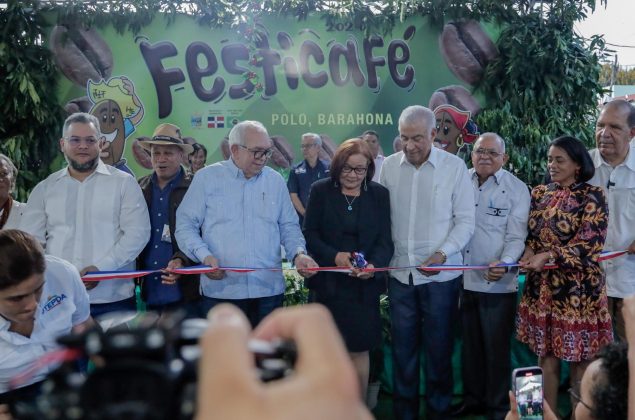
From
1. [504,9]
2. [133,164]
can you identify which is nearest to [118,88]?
[133,164]

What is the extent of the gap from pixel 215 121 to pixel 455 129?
9.21 ft

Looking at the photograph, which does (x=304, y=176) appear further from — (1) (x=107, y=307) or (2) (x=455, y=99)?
(1) (x=107, y=307)

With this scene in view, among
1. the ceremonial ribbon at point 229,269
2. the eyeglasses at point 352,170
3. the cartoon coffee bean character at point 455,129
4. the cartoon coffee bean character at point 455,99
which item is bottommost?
the ceremonial ribbon at point 229,269

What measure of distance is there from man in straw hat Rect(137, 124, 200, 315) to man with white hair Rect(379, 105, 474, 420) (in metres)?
1.24

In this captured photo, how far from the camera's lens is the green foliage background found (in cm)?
749

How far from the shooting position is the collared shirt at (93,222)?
3.73 m

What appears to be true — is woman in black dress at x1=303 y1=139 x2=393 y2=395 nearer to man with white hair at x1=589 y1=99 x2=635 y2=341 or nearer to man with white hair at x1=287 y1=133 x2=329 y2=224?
man with white hair at x1=589 y1=99 x2=635 y2=341

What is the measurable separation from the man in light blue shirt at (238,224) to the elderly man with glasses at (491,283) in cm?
110

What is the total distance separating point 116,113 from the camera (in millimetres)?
7734

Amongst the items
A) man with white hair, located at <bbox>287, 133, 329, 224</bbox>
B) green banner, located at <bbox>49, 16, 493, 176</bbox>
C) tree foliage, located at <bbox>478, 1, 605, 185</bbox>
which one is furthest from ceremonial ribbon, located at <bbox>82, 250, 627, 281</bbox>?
tree foliage, located at <bbox>478, 1, 605, 185</bbox>

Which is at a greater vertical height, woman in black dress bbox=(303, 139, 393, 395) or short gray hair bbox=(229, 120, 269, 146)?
short gray hair bbox=(229, 120, 269, 146)

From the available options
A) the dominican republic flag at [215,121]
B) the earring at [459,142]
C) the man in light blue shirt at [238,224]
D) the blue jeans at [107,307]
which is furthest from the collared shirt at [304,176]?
the blue jeans at [107,307]

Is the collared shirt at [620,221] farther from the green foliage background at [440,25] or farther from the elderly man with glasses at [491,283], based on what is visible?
the green foliage background at [440,25]

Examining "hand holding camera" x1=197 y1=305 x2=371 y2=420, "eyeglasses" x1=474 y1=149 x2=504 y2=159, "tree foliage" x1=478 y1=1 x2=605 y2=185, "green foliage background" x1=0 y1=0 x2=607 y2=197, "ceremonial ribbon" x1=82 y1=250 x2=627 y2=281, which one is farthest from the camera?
"tree foliage" x1=478 y1=1 x2=605 y2=185
